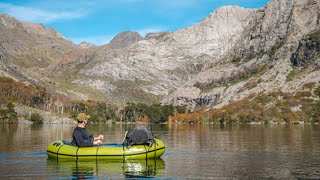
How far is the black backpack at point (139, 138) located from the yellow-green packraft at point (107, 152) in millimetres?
431

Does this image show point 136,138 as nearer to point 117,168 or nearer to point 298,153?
point 117,168

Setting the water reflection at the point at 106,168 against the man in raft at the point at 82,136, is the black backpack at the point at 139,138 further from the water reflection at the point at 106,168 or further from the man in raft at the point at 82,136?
the man in raft at the point at 82,136

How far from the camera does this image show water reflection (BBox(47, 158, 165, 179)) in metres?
36.2

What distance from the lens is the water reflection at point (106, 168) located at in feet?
119

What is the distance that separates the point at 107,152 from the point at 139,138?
11.7 feet

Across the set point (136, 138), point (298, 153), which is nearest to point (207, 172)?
point (136, 138)

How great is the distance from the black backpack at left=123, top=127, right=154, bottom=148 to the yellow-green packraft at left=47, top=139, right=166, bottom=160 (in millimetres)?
431

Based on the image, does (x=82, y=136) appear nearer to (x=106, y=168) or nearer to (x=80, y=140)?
(x=80, y=140)

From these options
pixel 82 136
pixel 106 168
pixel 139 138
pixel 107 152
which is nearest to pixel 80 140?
pixel 82 136

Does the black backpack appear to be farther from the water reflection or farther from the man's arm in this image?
the man's arm

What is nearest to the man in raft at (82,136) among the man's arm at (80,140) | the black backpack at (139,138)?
the man's arm at (80,140)

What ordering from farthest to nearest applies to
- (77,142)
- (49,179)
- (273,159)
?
(273,159) < (77,142) < (49,179)

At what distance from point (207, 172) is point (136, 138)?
9.71 m

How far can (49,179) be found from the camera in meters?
33.9
